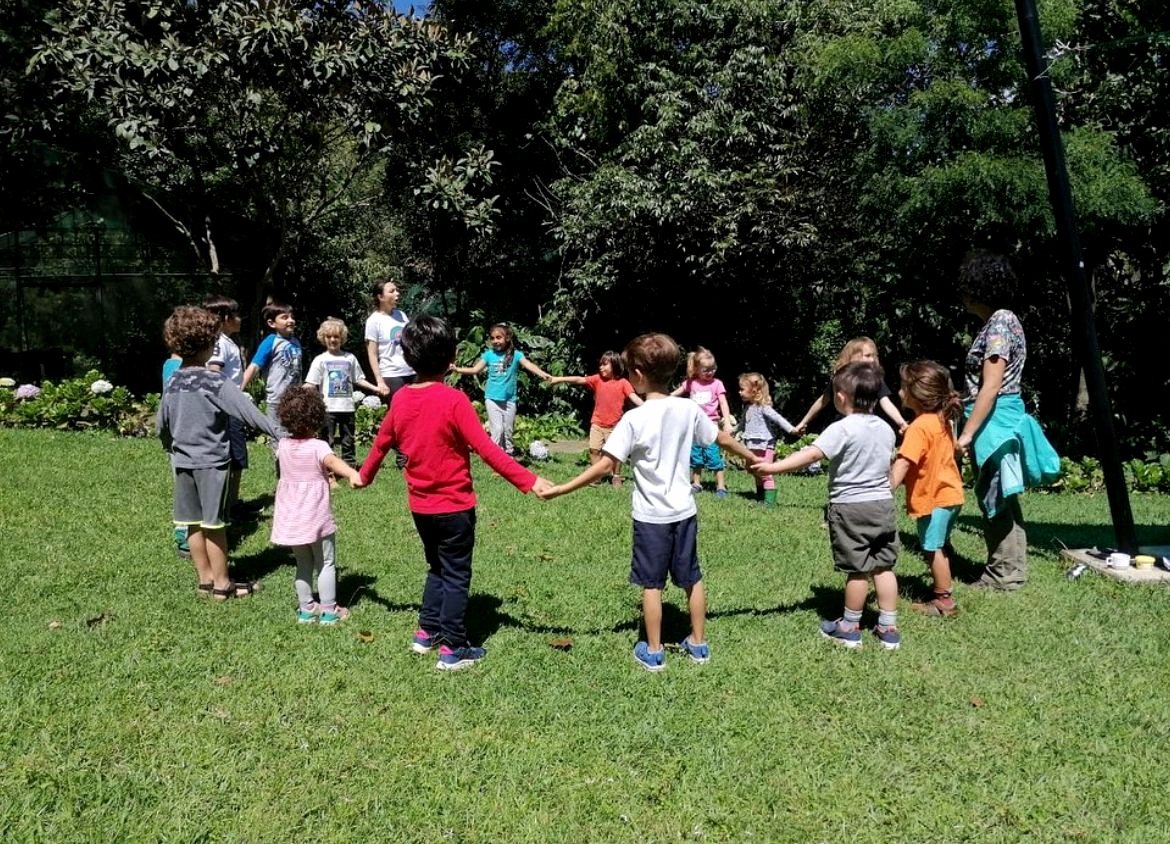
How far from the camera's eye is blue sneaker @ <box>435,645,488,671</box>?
421 centimetres

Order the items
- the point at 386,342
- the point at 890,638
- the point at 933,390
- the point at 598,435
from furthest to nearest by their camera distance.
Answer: the point at 598,435, the point at 386,342, the point at 933,390, the point at 890,638

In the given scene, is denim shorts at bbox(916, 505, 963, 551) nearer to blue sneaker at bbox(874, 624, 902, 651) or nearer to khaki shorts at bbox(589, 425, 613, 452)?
blue sneaker at bbox(874, 624, 902, 651)

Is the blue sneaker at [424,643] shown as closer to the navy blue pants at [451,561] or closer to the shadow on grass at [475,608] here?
Result: the navy blue pants at [451,561]

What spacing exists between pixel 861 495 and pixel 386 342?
4.69 m

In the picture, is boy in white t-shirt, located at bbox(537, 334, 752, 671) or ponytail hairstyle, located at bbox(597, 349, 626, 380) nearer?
boy in white t-shirt, located at bbox(537, 334, 752, 671)

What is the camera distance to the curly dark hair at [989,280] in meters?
5.19

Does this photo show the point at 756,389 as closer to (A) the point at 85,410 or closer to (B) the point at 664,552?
(B) the point at 664,552

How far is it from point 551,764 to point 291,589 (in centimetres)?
254

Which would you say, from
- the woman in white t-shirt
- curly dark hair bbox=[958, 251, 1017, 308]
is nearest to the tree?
the woman in white t-shirt

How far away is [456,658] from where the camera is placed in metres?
4.25

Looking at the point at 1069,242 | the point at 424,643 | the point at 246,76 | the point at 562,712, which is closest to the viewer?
the point at 562,712

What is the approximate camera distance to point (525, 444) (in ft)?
35.2

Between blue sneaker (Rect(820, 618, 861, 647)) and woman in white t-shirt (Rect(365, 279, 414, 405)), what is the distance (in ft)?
14.8

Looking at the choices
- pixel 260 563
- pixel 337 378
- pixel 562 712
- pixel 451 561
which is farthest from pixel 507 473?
pixel 337 378
